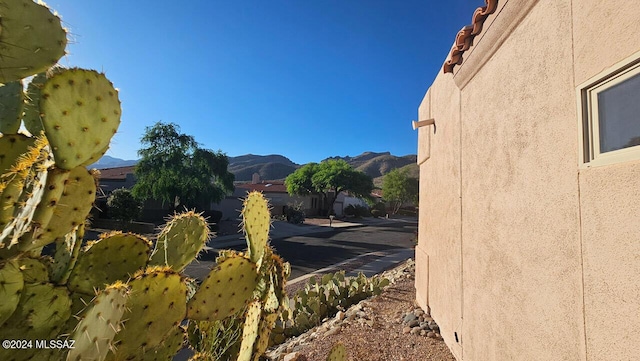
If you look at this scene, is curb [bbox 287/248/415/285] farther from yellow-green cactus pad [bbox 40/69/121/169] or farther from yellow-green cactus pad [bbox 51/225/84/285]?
yellow-green cactus pad [bbox 40/69/121/169]

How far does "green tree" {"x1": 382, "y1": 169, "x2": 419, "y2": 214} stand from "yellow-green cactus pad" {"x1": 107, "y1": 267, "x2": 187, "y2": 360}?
177 ft

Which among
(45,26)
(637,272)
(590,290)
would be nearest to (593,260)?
(590,290)

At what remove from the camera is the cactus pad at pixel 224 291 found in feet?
8.22

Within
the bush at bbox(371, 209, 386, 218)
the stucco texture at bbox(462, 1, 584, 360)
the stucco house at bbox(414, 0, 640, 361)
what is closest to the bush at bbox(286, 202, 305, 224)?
the bush at bbox(371, 209, 386, 218)

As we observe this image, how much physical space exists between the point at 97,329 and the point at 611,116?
3025 millimetres

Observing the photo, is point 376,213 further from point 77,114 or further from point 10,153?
point 77,114

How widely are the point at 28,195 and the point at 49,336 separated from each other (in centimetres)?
77

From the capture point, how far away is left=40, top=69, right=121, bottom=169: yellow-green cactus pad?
153 cm

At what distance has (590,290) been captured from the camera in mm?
2299

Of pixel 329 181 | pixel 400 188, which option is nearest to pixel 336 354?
pixel 329 181

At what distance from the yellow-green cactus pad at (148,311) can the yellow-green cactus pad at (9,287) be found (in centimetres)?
46

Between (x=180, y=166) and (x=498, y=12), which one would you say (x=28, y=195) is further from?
(x=180, y=166)

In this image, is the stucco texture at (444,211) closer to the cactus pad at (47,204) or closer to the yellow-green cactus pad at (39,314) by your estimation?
the yellow-green cactus pad at (39,314)

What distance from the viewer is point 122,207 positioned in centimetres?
2189
